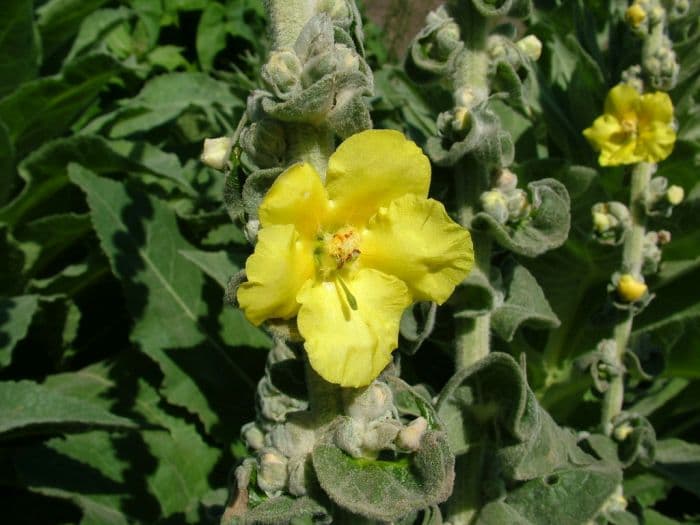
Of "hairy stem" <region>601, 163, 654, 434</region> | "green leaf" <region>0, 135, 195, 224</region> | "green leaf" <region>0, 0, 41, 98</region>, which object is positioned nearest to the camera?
"hairy stem" <region>601, 163, 654, 434</region>

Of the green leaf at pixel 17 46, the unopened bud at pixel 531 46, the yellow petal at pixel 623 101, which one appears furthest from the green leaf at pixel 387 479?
the green leaf at pixel 17 46

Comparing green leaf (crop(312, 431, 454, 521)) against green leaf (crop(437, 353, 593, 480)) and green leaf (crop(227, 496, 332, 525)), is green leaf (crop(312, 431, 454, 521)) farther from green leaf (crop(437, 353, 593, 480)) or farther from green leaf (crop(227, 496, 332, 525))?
green leaf (crop(437, 353, 593, 480))

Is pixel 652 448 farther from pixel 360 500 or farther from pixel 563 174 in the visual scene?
pixel 360 500

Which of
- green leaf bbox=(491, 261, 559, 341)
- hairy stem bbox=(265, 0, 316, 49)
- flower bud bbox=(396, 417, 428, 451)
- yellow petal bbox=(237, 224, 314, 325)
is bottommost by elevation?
green leaf bbox=(491, 261, 559, 341)

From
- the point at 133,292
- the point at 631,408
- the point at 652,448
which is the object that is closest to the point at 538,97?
the point at 631,408

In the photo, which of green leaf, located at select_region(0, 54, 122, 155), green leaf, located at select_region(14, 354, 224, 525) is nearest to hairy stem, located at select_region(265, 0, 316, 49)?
green leaf, located at select_region(14, 354, 224, 525)

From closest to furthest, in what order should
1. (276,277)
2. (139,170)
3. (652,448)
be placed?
(276,277), (652,448), (139,170)
